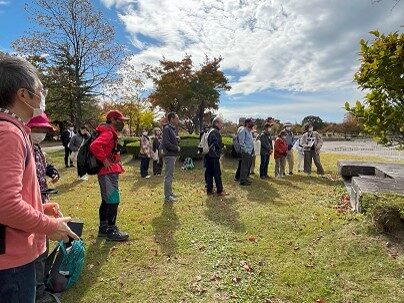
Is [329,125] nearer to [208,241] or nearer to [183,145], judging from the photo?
[183,145]

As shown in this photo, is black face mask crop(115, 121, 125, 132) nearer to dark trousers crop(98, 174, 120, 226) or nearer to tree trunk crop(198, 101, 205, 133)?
dark trousers crop(98, 174, 120, 226)

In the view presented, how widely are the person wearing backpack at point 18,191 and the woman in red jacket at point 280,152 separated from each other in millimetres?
9712

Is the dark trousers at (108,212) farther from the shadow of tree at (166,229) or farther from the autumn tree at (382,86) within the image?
the autumn tree at (382,86)

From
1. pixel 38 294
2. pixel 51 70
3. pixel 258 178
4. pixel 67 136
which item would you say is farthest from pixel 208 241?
pixel 51 70

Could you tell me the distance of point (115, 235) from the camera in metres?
5.20

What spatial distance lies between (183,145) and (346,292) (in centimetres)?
1126

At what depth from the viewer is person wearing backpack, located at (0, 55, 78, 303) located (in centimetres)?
152

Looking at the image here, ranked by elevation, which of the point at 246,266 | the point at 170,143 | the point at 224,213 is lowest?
the point at 246,266

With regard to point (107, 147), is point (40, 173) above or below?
below

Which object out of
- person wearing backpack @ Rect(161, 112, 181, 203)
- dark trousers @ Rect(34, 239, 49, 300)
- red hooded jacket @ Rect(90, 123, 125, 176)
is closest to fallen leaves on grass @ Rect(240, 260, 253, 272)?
red hooded jacket @ Rect(90, 123, 125, 176)

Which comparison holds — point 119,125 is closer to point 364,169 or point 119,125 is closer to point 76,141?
point 76,141

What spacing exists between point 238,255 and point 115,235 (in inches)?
81.5

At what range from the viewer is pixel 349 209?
664cm

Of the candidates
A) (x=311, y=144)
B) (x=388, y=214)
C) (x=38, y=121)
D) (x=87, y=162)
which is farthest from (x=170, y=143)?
(x=311, y=144)
